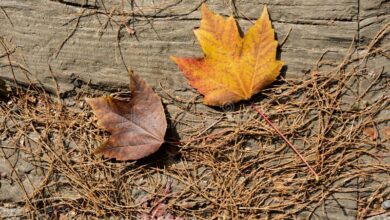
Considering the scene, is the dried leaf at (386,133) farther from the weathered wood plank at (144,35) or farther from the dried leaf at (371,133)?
the weathered wood plank at (144,35)

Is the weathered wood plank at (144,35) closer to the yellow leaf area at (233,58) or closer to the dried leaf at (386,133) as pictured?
the yellow leaf area at (233,58)

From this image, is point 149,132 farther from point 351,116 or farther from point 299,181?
point 351,116

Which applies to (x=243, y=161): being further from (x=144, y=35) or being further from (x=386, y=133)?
(x=144, y=35)

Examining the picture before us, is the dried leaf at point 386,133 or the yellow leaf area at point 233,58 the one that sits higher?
the yellow leaf area at point 233,58

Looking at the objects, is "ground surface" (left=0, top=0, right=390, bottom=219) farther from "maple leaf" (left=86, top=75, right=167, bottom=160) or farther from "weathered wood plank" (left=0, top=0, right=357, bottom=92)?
"maple leaf" (left=86, top=75, right=167, bottom=160)

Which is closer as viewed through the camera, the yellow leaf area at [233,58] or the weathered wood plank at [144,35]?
the yellow leaf area at [233,58]

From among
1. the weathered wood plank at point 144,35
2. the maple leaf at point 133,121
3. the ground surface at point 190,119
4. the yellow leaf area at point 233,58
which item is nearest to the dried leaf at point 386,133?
the ground surface at point 190,119

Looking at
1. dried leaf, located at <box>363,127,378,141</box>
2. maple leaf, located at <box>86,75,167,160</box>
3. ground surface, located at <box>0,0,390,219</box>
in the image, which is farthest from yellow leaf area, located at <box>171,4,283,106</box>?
dried leaf, located at <box>363,127,378,141</box>
